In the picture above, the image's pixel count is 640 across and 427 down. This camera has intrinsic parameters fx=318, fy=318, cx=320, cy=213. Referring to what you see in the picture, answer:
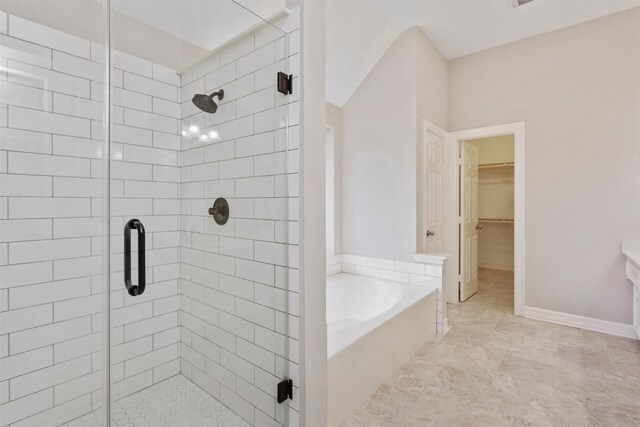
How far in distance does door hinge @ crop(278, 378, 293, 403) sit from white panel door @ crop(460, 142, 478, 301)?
301 cm

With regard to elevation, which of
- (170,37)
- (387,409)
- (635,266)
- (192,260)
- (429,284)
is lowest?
(387,409)

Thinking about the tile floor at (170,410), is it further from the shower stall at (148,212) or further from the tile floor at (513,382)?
the tile floor at (513,382)

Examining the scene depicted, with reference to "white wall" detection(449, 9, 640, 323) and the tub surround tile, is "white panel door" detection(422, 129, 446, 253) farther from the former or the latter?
"white wall" detection(449, 9, 640, 323)

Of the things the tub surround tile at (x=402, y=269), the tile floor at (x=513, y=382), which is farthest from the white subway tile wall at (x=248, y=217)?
the tub surround tile at (x=402, y=269)

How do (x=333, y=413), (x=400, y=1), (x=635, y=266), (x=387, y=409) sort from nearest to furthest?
(x=333, y=413) → (x=387, y=409) → (x=635, y=266) → (x=400, y=1)

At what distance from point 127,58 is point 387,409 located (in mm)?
2266

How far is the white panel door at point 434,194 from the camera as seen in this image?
131 inches

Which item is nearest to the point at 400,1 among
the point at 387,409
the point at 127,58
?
the point at 127,58

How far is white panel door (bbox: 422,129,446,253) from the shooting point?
3.32 m

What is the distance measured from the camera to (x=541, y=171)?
3266 millimetres

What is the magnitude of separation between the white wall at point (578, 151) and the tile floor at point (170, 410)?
3.26 meters

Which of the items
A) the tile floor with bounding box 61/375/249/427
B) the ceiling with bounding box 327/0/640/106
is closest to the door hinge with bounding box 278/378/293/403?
the tile floor with bounding box 61/375/249/427

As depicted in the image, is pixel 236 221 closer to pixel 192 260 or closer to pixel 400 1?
pixel 192 260

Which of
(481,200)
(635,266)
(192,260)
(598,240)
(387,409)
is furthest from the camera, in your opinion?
(481,200)
